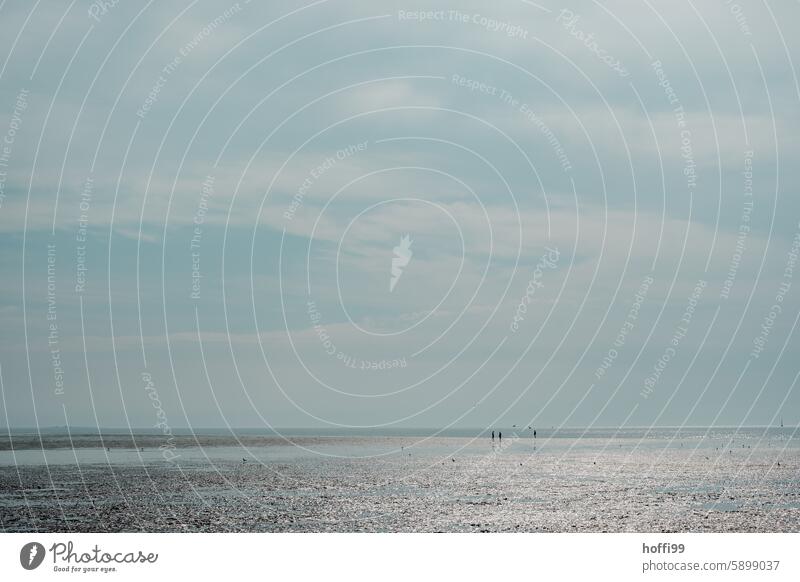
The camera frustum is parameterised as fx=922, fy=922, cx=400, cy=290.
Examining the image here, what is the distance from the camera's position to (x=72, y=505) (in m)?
57.7

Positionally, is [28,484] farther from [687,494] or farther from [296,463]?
[687,494]

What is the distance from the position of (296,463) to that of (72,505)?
51669mm

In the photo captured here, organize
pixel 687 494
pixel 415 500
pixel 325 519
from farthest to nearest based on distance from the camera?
pixel 687 494, pixel 415 500, pixel 325 519

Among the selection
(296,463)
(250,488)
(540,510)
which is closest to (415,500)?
(540,510)

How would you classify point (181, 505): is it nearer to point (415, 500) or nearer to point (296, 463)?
point (415, 500)
